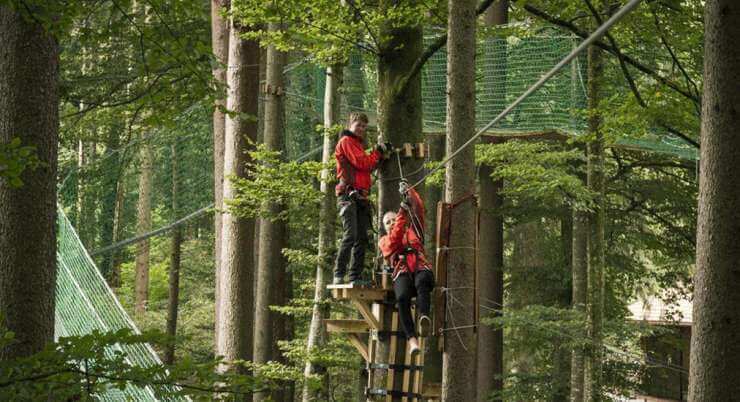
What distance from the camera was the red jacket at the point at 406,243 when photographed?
798cm

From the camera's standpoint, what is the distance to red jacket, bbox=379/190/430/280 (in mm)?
7977

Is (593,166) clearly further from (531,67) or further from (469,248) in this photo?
(469,248)

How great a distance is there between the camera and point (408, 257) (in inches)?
322

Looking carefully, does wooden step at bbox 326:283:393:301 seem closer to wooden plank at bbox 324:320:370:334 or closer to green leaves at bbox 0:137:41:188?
wooden plank at bbox 324:320:370:334

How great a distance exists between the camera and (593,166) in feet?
39.8

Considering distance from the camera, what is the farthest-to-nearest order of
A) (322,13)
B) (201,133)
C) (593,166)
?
(201,133)
(593,166)
(322,13)

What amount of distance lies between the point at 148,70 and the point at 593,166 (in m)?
7.38

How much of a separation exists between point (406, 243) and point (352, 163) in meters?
0.70

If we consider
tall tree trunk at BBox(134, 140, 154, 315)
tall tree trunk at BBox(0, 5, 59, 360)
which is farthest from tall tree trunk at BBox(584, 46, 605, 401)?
tall tree trunk at BBox(134, 140, 154, 315)

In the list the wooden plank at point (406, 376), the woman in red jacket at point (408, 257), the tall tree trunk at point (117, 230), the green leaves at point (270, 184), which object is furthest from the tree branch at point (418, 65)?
the tall tree trunk at point (117, 230)

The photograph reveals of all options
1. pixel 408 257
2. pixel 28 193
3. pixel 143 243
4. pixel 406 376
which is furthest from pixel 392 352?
pixel 143 243

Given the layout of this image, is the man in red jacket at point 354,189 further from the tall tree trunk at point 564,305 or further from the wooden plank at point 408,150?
the tall tree trunk at point 564,305

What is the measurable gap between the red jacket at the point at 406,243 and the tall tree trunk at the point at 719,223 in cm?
285

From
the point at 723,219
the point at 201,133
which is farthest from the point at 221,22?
the point at 723,219
